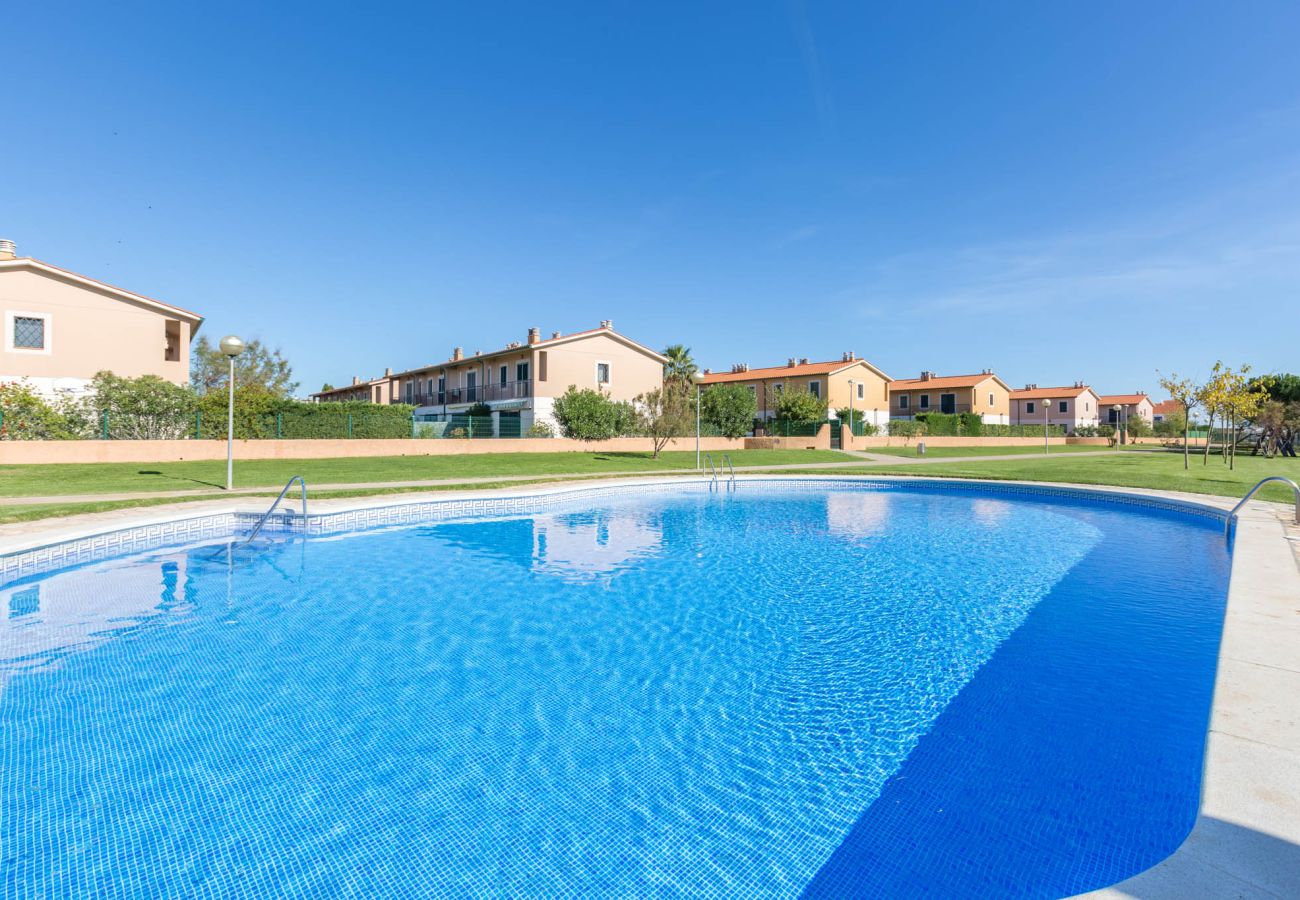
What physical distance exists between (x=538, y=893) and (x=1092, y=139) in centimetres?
2290

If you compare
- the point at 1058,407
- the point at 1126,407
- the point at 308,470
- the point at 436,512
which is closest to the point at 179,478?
the point at 308,470

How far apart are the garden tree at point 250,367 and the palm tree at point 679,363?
1165 inches

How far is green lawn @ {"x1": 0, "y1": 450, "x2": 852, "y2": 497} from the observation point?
585 inches

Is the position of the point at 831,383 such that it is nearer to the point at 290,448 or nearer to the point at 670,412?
the point at 670,412

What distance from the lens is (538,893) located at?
2668 mm

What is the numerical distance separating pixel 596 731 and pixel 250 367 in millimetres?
57584

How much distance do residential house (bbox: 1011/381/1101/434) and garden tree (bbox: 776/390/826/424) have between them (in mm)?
36043

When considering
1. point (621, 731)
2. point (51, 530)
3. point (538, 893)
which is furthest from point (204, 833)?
point (51, 530)

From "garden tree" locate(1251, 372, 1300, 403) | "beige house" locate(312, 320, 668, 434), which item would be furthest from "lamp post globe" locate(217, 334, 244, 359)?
"garden tree" locate(1251, 372, 1300, 403)

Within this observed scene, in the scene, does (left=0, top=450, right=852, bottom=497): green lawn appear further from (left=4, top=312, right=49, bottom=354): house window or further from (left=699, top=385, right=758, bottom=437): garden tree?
(left=699, top=385, right=758, bottom=437): garden tree

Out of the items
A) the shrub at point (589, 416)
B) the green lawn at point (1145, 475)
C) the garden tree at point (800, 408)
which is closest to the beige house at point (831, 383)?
the garden tree at point (800, 408)

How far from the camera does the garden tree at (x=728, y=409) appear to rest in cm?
3681

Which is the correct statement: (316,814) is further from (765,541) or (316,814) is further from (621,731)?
(765,541)

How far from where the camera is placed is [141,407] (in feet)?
66.0
